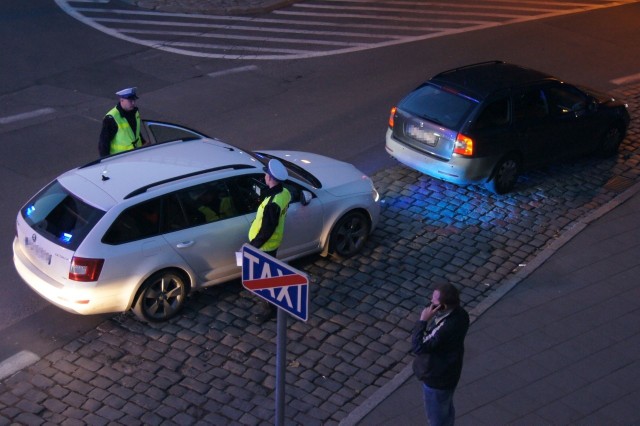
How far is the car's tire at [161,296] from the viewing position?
332 inches

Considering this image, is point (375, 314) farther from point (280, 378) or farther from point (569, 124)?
point (569, 124)

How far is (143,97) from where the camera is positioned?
15086 millimetres

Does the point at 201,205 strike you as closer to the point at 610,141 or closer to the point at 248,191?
the point at 248,191

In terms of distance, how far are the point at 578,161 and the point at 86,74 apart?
887 cm

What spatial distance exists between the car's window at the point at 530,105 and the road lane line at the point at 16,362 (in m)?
6.92

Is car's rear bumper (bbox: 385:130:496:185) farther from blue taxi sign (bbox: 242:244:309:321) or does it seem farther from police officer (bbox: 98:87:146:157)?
blue taxi sign (bbox: 242:244:309:321)

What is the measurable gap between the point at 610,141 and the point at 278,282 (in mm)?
8896

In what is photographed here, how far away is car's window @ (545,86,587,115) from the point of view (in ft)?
40.0

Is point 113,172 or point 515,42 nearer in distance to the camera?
point 113,172

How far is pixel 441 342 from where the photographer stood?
625cm

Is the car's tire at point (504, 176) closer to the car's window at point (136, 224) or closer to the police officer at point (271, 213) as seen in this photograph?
the police officer at point (271, 213)

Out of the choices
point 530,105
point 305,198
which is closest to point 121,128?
point 305,198

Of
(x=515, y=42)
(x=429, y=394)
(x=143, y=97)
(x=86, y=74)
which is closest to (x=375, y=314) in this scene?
(x=429, y=394)

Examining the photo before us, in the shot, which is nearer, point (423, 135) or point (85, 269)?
point (85, 269)
